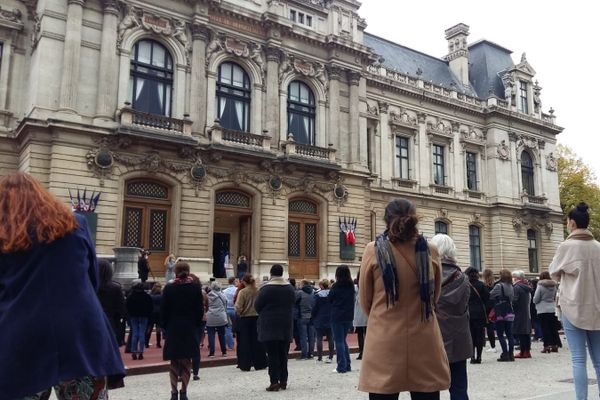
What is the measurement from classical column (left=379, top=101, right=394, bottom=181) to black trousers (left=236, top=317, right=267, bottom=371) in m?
23.0

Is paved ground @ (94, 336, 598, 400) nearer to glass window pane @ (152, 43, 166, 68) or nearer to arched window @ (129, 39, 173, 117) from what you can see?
arched window @ (129, 39, 173, 117)

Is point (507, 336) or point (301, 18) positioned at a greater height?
point (301, 18)

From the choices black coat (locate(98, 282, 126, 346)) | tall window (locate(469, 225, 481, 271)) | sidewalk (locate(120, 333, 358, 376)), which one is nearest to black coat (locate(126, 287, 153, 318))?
sidewalk (locate(120, 333, 358, 376))

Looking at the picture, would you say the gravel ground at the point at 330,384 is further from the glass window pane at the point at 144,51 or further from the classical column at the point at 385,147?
the classical column at the point at 385,147

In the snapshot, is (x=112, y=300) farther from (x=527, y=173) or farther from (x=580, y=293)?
(x=527, y=173)

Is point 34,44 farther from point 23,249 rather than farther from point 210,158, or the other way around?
point 23,249

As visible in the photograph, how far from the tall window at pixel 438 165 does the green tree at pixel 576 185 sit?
18.4 m

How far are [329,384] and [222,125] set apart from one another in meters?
17.4

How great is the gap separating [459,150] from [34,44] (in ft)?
85.6

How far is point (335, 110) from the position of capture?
27.9 m

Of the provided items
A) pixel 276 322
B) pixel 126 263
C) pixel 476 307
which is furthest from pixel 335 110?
pixel 276 322

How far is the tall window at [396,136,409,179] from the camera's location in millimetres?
34094

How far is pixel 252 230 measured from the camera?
24672mm

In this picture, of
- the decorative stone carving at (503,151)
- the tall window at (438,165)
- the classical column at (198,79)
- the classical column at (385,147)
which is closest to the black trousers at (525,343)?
the classical column at (198,79)
